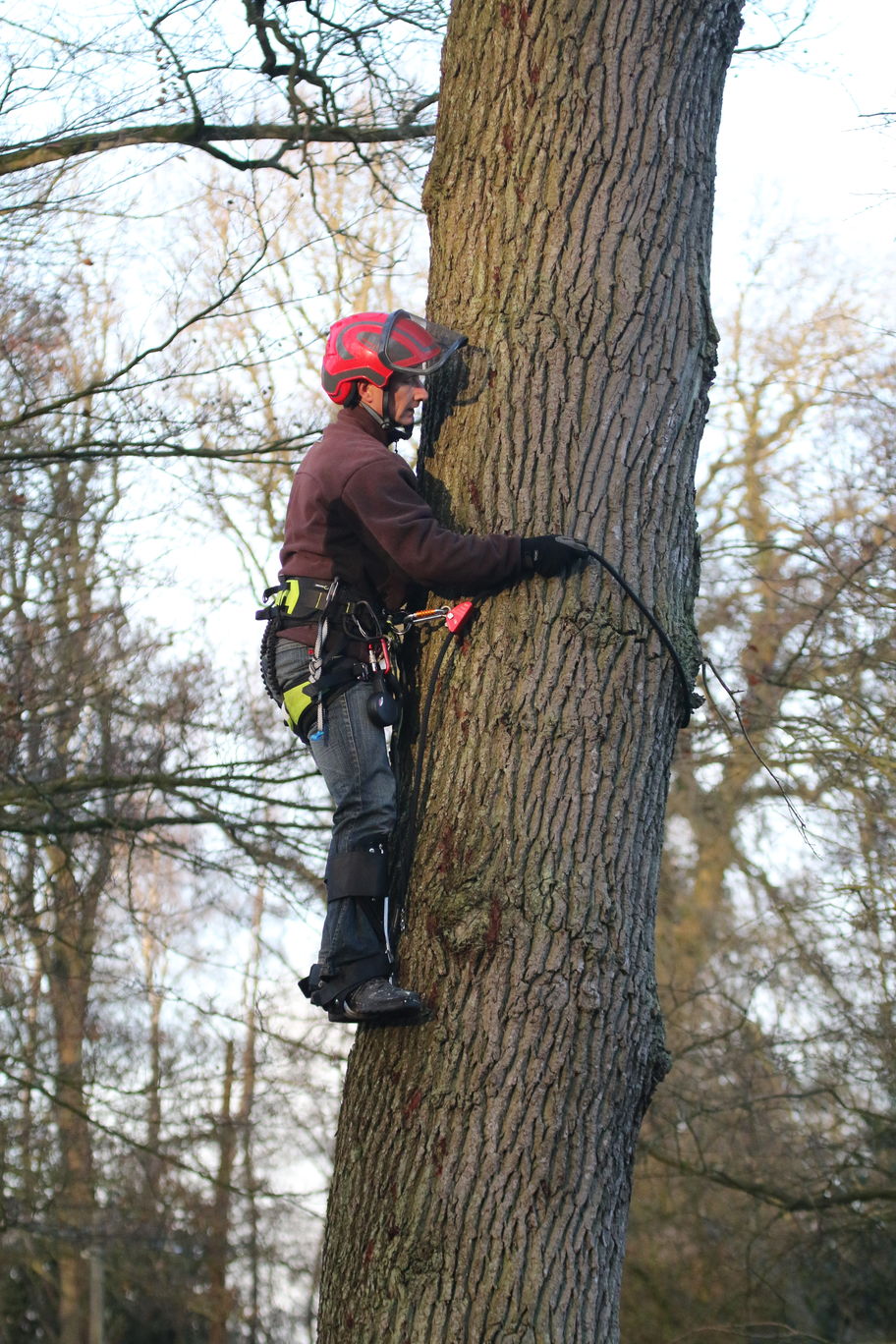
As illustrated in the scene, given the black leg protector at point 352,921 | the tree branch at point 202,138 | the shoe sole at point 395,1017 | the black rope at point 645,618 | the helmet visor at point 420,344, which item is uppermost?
the tree branch at point 202,138

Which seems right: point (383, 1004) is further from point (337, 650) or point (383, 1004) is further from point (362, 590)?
point (362, 590)

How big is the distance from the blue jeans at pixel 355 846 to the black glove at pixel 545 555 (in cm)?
62

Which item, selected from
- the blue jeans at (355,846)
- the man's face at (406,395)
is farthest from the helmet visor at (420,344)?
the blue jeans at (355,846)

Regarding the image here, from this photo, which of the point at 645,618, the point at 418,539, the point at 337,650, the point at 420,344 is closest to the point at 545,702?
the point at 645,618

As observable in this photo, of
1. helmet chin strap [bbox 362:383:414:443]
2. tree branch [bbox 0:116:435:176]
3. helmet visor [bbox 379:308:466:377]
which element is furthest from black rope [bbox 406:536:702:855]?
tree branch [bbox 0:116:435:176]

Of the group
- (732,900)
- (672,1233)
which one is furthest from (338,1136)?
(732,900)

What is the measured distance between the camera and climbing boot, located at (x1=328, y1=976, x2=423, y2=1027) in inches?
111

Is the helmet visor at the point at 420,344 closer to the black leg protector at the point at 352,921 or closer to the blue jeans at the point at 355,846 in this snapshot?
the blue jeans at the point at 355,846

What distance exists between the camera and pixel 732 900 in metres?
15.9

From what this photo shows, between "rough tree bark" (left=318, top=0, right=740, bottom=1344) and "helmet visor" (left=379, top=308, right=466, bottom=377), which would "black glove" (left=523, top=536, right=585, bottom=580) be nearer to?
"rough tree bark" (left=318, top=0, right=740, bottom=1344)

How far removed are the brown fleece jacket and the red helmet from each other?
0.38 feet

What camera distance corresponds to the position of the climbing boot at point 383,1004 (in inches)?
111

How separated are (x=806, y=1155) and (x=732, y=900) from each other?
6896 millimetres

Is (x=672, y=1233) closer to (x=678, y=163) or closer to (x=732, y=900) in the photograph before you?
(x=732, y=900)
